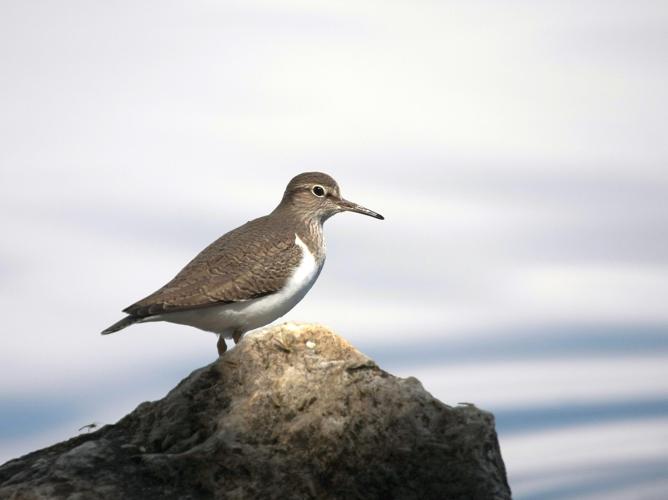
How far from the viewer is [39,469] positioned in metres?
8.90

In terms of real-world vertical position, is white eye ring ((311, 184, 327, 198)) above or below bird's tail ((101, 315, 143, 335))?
above

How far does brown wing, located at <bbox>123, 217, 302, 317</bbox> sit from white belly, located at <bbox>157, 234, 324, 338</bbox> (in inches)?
4.1

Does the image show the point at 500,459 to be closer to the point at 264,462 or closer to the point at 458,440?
the point at 458,440

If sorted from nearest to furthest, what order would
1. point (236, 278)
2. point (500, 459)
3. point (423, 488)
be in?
point (423, 488)
point (500, 459)
point (236, 278)

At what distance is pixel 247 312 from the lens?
12.1 metres

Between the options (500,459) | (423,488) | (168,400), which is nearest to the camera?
(423,488)

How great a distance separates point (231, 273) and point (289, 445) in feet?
13.7

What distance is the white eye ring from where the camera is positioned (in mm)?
14328

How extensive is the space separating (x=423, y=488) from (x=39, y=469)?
362 centimetres

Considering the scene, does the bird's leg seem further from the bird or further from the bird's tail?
the bird's tail

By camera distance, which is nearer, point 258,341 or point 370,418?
point 370,418

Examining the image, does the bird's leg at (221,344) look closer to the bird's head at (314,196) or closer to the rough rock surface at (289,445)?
the bird's head at (314,196)

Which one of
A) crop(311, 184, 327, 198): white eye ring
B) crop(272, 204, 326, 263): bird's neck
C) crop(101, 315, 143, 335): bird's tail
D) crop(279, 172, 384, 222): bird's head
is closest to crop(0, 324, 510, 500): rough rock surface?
crop(101, 315, 143, 335): bird's tail

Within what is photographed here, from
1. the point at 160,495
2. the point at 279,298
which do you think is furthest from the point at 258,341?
the point at 279,298
